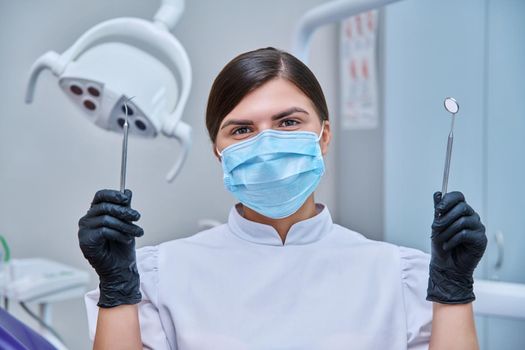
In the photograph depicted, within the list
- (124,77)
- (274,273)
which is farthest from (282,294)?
(124,77)

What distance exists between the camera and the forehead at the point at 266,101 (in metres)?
0.97

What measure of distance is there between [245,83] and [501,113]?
1.28 meters

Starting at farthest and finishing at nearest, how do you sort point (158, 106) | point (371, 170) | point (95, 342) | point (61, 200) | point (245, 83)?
point (371, 170) → point (61, 200) → point (158, 106) → point (245, 83) → point (95, 342)

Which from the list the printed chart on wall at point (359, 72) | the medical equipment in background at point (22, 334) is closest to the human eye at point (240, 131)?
the medical equipment in background at point (22, 334)

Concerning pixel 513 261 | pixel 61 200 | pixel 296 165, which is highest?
pixel 296 165

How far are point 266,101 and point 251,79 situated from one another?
0.17 feet

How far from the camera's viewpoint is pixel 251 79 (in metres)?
0.98

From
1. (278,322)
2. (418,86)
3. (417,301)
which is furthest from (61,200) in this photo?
(418,86)

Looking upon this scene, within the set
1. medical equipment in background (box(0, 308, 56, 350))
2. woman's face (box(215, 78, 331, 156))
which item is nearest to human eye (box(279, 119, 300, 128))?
woman's face (box(215, 78, 331, 156))

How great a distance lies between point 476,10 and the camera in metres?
1.92

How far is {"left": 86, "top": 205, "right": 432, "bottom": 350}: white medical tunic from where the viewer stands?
94 cm

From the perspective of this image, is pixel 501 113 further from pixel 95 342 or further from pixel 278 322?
pixel 95 342

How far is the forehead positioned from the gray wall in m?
0.82

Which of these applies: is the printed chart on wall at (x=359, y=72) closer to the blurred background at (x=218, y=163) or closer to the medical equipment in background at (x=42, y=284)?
the blurred background at (x=218, y=163)
